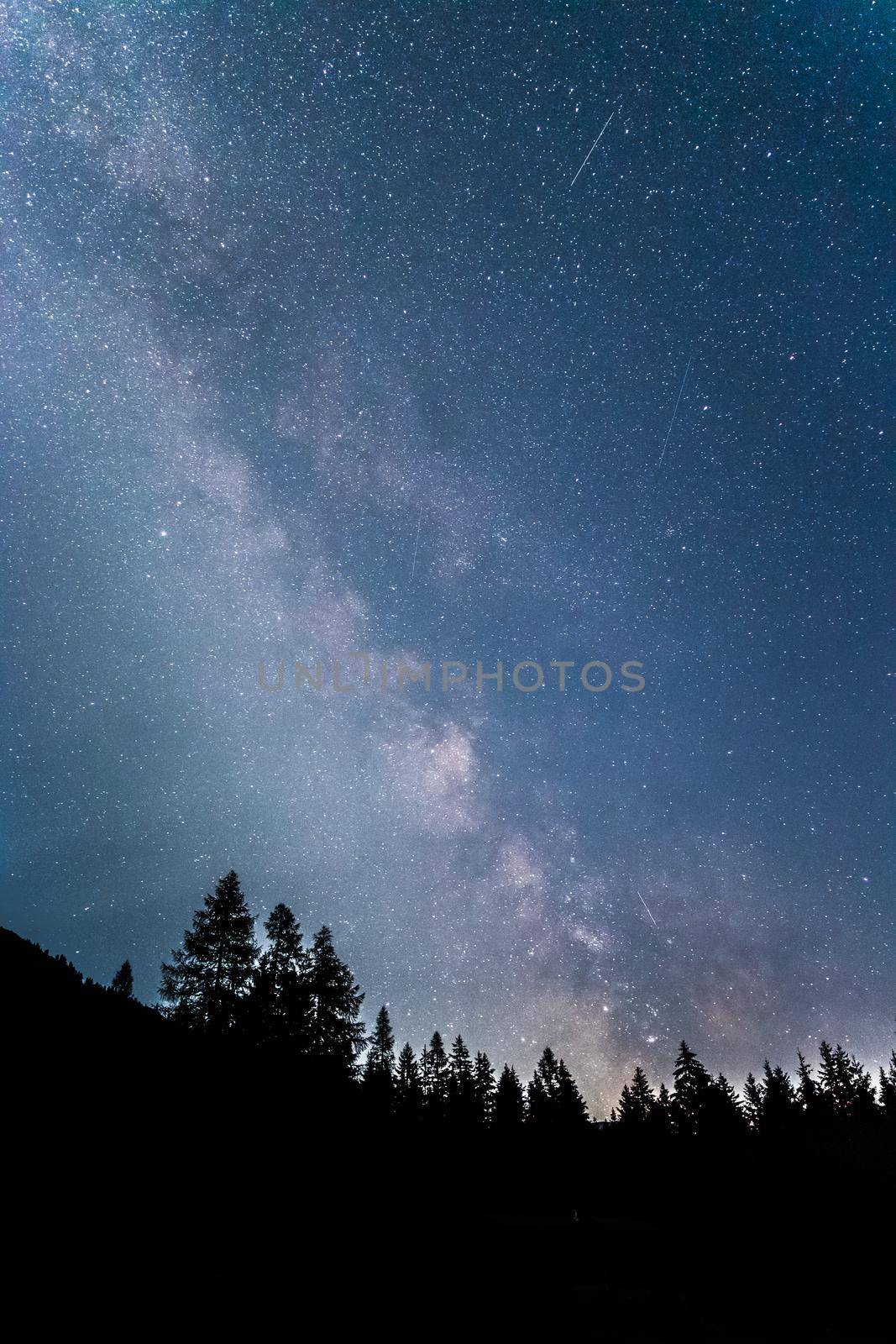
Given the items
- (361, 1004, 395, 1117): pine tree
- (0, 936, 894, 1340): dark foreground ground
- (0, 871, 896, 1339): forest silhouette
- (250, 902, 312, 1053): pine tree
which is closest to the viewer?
(0, 936, 894, 1340): dark foreground ground

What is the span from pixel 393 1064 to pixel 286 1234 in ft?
186

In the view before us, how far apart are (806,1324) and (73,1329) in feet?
125

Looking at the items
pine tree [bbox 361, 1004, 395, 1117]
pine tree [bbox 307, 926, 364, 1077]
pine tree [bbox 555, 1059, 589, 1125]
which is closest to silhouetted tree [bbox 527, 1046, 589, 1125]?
pine tree [bbox 555, 1059, 589, 1125]

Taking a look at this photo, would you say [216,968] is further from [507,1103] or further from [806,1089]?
[806,1089]

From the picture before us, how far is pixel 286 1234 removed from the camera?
1494 centimetres

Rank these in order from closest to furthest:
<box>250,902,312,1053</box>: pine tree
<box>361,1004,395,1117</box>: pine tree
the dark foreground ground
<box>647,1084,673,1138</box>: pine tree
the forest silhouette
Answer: the dark foreground ground → the forest silhouette → <box>250,902,312,1053</box>: pine tree → <box>361,1004,395,1117</box>: pine tree → <box>647,1084,673,1138</box>: pine tree

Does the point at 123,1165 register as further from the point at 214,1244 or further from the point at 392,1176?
the point at 392,1176

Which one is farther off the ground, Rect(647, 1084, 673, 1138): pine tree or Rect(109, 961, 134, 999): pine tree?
Rect(109, 961, 134, 999): pine tree

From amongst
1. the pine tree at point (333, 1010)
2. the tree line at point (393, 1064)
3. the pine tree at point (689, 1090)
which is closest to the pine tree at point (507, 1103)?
the tree line at point (393, 1064)

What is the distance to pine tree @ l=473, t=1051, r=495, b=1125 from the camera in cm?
6144

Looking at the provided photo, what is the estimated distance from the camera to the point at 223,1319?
11414 mm

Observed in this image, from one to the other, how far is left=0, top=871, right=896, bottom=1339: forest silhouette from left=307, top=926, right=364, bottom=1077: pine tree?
14 cm

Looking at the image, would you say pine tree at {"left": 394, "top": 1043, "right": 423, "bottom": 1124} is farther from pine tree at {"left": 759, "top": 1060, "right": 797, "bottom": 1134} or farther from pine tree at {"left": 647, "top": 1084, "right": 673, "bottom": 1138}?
pine tree at {"left": 759, "top": 1060, "right": 797, "bottom": 1134}

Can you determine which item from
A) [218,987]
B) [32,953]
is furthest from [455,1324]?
[218,987]
